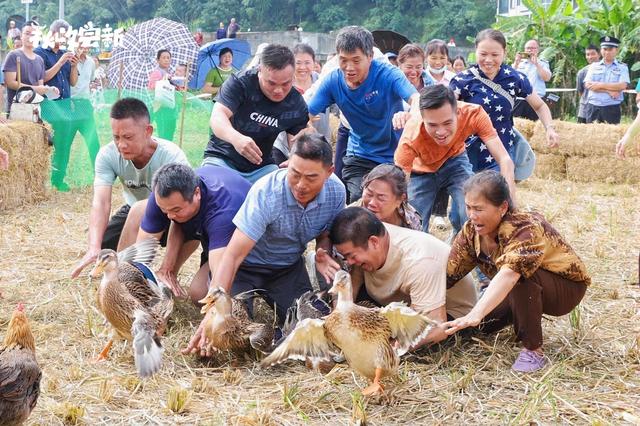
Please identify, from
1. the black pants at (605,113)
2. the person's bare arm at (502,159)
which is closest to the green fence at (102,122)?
the person's bare arm at (502,159)

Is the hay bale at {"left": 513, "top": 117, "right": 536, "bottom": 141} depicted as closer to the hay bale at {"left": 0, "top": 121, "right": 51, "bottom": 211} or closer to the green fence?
the green fence

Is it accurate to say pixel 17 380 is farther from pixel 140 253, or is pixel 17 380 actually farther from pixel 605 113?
pixel 605 113

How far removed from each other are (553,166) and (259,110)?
8.76m

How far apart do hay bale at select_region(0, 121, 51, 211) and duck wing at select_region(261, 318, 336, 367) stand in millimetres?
6854

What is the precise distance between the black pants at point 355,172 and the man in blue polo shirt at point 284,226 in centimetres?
171

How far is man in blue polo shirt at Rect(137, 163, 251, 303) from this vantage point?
5004 millimetres

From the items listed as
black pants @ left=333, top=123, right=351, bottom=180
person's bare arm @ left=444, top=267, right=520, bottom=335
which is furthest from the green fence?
person's bare arm @ left=444, top=267, right=520, bottom=335

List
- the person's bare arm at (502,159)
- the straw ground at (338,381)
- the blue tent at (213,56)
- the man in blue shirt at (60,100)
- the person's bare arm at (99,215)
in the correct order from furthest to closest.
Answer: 1. the blue tent at (213,56)
2. the man in blue shirt at (60,100)
3. the person's bare arm at (99,215)
4. the person's bare arm at (502,159)
5. the straw ground at (338,381)

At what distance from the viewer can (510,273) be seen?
433 cm

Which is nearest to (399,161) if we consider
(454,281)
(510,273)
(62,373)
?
(454,281)

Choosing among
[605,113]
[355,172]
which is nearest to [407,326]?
[355,172]

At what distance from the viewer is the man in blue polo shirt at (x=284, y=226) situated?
4719 mm

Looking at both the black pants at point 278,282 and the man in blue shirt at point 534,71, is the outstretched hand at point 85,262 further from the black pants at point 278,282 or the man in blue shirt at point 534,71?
the man in blue shirt at point 534,71

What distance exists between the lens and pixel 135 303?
188 inches
